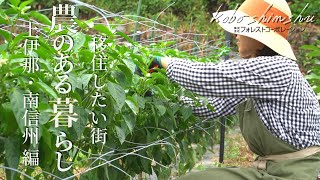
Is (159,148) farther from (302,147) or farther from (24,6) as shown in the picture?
(24,6)

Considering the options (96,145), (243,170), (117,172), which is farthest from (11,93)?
(243,170)

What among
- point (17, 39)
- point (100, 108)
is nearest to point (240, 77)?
point (100, 108)

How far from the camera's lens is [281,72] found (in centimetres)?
210

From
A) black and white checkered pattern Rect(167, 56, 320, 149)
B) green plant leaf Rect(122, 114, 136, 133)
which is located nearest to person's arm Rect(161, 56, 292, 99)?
black and white checkered pattern Rect(167, 56, 320, 149)

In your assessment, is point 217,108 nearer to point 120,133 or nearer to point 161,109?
point 161,109

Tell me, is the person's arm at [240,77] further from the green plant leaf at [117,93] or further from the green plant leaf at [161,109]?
the green plant leaf at [117,93]

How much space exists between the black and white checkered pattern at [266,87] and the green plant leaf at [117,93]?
0.44 meters

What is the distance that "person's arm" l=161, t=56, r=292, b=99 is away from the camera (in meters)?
2.09

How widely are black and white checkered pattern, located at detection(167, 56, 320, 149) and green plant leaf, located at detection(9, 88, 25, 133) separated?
2.73 ft

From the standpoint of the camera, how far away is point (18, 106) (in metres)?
1.38

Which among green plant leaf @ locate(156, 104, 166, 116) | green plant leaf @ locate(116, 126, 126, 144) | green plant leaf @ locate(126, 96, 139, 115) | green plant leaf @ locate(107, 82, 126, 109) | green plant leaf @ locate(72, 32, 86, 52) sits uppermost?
green plant leaf @ locate(72, 32, 86, 52)

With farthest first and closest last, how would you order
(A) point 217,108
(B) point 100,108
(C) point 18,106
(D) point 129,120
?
(A) point 217,108 → (D) point 129,120 → (B) point 100,108 → (C) point 18,106

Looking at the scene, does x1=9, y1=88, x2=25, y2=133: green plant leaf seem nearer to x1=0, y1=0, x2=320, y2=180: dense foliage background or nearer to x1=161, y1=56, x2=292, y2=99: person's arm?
x1=0, y1=0, x2=320, y2=180: dense foliage background

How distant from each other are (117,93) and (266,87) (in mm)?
619
